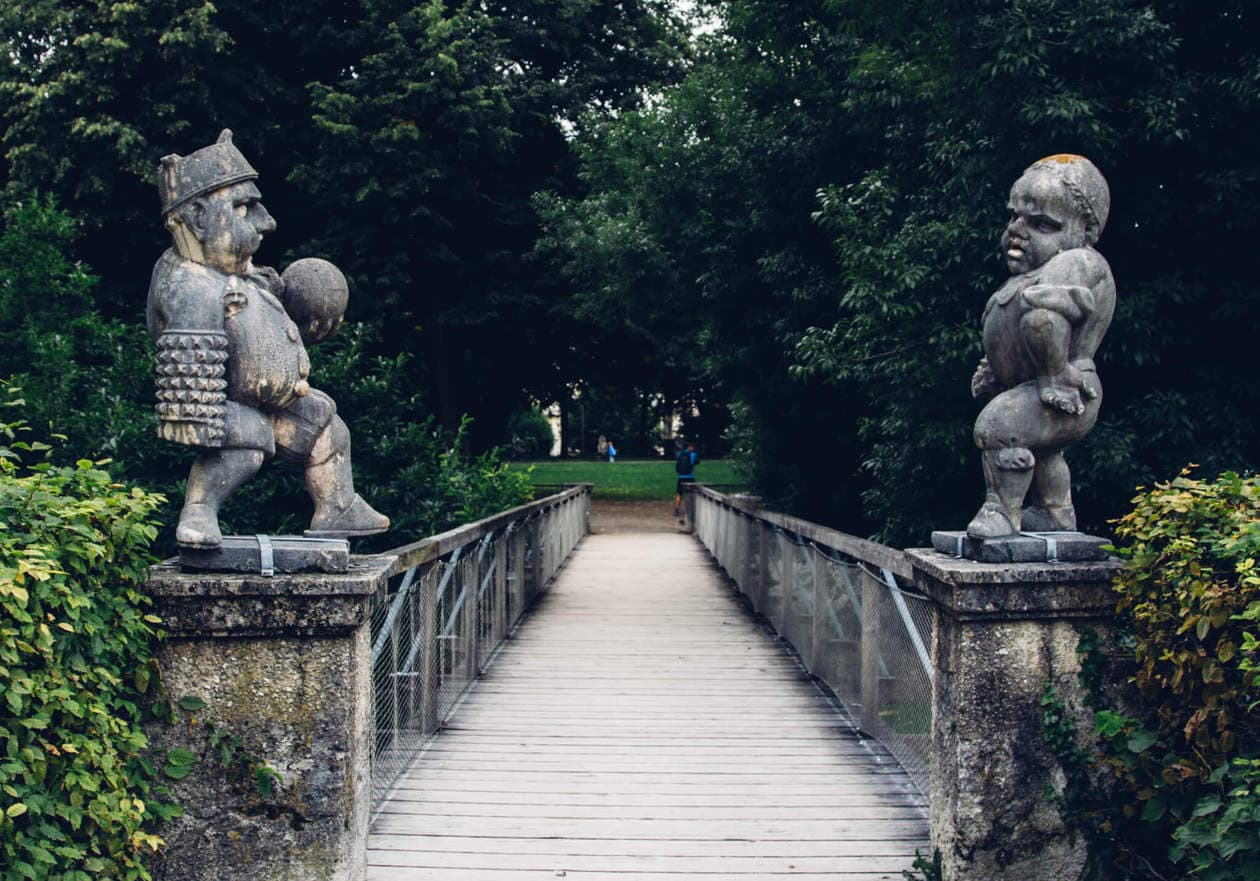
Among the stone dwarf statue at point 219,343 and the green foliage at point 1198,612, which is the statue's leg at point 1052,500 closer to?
the green foliage at point 1198,612

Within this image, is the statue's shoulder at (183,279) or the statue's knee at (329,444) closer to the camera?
the statue's shoulder at (183,279)

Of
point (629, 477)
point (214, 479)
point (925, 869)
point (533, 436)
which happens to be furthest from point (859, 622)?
point (533, 436)

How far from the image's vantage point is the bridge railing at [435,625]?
219 inches

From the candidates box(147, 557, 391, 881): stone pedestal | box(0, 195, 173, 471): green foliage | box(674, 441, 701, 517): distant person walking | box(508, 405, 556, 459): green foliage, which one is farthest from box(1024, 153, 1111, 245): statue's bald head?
box(508, 405, 556, 459): green foliage

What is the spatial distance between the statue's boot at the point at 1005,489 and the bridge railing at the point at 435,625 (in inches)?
96.3

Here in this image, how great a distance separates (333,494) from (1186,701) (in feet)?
9.99

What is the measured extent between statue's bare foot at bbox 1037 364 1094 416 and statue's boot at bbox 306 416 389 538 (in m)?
2.55

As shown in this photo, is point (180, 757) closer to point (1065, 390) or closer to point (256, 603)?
point (256, 603)

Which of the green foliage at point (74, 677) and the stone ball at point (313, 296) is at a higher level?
the stone ball at point (313, 296)

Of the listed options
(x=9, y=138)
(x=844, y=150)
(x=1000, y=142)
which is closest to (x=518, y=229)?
(x=9, y=138)

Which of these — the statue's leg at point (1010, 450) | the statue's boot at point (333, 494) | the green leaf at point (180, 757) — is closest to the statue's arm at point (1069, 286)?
the statue's leg at point (1010, 450)

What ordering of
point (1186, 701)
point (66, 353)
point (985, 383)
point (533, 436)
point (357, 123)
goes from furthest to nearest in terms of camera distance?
point (533, 436), point (357, 123), point (66, 353), point (985, 383), point (1186, 701)

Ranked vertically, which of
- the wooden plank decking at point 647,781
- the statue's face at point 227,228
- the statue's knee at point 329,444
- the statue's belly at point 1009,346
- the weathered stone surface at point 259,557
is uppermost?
the statue's face at point 227,228

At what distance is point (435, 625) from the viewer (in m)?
6.57
